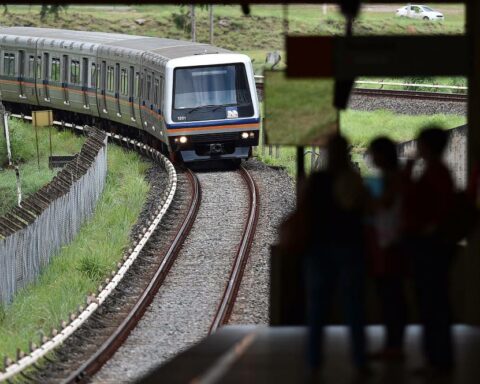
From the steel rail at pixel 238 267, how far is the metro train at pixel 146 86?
7.12 ft

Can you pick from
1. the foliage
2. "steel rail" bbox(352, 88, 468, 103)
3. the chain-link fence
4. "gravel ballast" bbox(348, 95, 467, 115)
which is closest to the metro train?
the chain-link fence

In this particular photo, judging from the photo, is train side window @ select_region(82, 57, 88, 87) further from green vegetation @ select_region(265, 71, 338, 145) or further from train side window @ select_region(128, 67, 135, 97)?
green vegetation @ select_region(265, 71, 338, 145)

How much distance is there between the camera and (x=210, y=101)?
29438 millimetres

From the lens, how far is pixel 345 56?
922cm

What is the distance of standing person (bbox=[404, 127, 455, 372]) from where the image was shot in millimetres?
7809

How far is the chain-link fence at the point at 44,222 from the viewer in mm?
18594

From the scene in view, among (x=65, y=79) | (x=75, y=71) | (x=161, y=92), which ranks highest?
(x=161, y=92)

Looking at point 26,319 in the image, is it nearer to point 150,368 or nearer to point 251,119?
point 150,368

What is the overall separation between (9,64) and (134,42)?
348 inches

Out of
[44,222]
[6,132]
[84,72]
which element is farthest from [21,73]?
[44,222]

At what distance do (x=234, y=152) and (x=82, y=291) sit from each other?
11.4 metres

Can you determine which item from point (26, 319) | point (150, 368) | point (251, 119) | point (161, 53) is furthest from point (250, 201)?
point (150, 368)

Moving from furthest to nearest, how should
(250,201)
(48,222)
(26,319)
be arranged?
(250,201), (48,222), (26,319)

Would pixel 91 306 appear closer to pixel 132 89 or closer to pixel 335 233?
pixel 335 233
